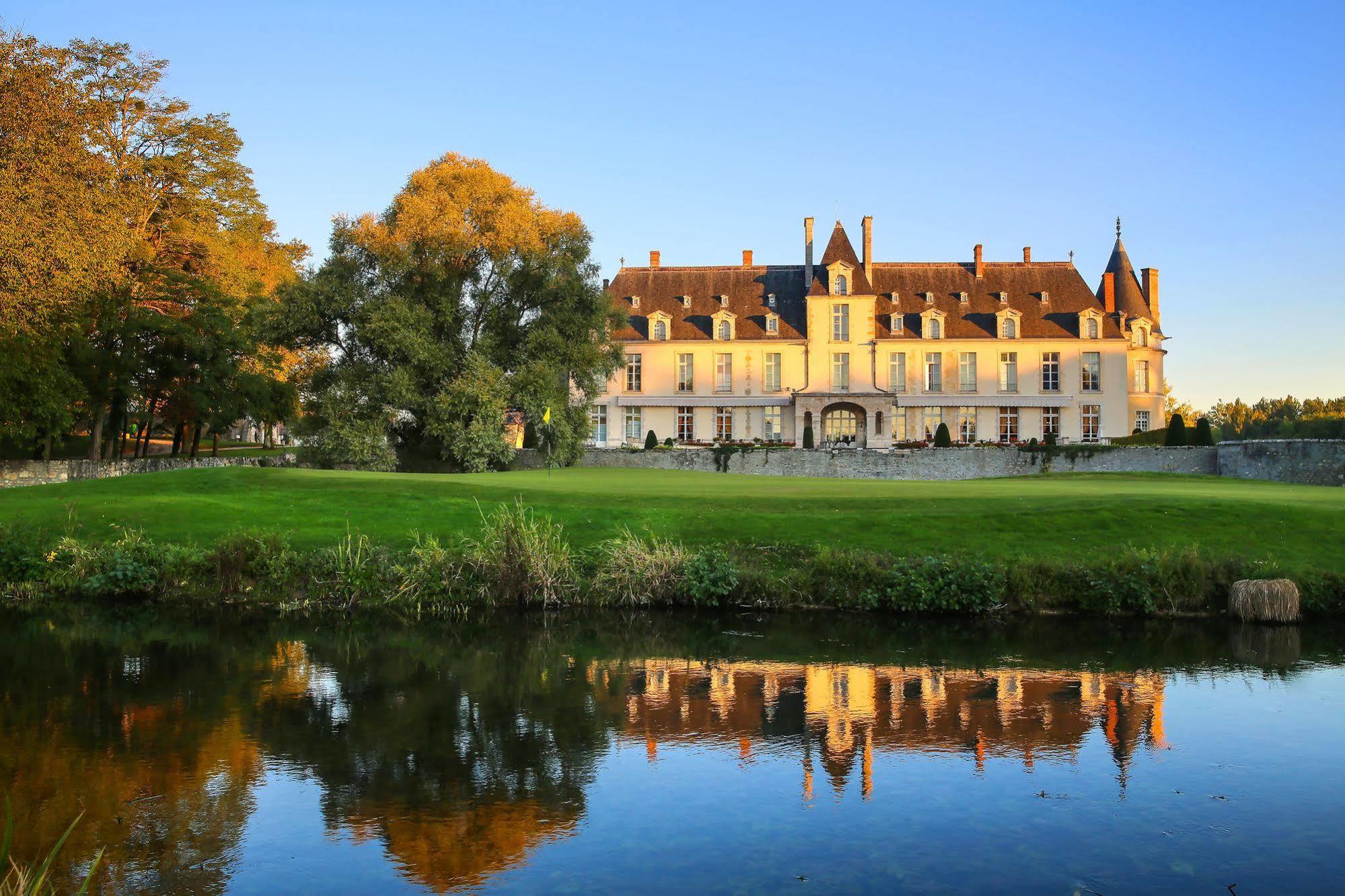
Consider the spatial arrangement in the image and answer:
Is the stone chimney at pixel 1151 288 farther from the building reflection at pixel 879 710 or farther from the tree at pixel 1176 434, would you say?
the building reflection at pixel 879 710

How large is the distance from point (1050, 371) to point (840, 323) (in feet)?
33.2

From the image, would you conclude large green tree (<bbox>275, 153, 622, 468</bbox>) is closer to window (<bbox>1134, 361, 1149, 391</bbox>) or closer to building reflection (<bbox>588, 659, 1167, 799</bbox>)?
building reflection (<bbox>588, 659, 1167, 799</bbox>)

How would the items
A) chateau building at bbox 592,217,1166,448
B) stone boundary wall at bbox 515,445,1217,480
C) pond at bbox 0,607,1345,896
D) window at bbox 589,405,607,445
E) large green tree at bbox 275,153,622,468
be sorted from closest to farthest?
pond at bbox 0,607,1345,896, large green tree at bbox 275,153,622,468, stone boundary wall at bbox 515,445,1217,480, chateau building at bbox 592,217,1166,448, window at bbox 589,405,607,445

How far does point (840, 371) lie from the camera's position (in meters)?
50.3

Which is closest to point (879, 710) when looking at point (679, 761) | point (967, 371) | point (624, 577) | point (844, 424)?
point (679, 761)

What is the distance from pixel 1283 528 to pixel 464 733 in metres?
13.8

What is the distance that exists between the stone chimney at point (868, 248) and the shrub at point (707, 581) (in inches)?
1507

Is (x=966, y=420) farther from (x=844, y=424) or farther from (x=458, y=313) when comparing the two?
(x=458, y=313)

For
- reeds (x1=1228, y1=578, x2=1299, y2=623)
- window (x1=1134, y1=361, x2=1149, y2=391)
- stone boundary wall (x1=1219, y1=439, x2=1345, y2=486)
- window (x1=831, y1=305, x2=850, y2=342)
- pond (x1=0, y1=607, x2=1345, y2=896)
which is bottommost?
pond (x1=0, y1=607, x2=1345, y2=896)

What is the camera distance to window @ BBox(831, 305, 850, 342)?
49875 millimetres

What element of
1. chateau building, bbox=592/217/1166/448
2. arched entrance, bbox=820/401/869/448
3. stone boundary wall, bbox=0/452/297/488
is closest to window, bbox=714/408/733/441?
chateau building, bbox=592/217/1166/448

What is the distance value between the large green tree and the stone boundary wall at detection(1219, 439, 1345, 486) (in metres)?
21.3

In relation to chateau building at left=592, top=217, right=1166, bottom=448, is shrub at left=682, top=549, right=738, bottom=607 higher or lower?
lower

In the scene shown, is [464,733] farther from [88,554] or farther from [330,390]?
[330,390]
